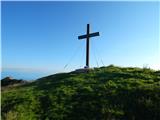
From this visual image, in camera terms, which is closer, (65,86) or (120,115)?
(120,115)

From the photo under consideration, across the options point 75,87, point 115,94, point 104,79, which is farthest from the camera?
point 104,79

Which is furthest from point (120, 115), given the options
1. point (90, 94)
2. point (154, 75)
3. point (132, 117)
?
point (154, 75)

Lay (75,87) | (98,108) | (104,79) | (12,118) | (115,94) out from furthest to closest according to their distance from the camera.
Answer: (104,79) < (75,87) < (115,94) < (98,108) < (12,118)

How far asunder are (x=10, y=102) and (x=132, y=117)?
6.59 meters

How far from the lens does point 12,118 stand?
39.9ft

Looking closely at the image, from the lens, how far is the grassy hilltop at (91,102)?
12609 millimetres

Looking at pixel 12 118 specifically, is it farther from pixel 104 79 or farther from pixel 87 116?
pixel 104 79

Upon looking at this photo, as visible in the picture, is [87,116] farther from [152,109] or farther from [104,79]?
[104,79]

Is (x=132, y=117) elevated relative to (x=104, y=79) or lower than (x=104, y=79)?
lower

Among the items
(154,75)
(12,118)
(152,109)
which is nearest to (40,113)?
(12,118)

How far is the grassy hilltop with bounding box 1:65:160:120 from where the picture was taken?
12.6 meters

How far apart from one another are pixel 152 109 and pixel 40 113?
5.13 metres

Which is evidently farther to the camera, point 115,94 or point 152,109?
point 115,94

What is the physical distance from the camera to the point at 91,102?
544 inches
